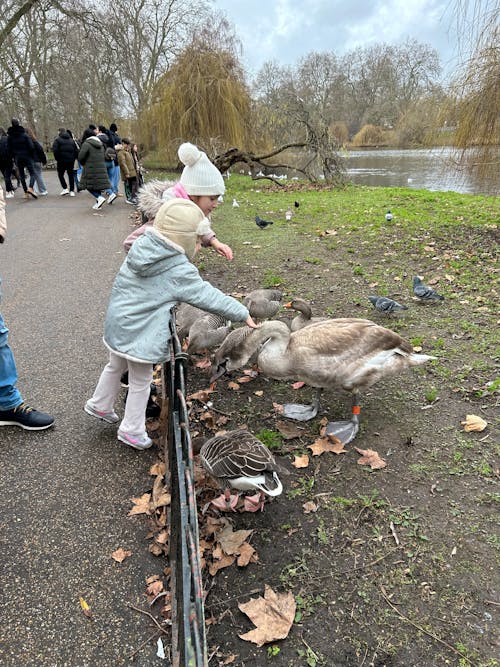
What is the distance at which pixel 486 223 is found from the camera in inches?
403

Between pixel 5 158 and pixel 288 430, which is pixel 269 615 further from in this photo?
pixel 5 158

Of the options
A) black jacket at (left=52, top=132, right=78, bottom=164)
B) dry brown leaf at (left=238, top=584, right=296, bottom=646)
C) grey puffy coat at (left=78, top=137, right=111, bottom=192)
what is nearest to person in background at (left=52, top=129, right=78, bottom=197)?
black jacket at (left=52, top=132, right=78, bottom=164)

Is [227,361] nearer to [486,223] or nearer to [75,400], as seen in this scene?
[75,400]

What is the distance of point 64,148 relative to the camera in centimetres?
1395

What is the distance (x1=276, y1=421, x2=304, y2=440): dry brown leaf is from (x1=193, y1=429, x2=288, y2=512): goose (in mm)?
738

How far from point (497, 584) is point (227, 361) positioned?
2.91m

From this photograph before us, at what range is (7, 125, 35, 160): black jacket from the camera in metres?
13.5

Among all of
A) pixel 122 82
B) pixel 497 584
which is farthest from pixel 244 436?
pixel 122 82

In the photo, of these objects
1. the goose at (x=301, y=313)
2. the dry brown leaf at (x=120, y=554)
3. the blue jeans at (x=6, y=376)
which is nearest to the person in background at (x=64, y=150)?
the goose at (x=301, y=313)

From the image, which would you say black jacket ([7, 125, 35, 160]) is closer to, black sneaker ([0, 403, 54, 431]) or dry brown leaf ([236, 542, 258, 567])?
black sneaker ([0, 403, 54, 431])

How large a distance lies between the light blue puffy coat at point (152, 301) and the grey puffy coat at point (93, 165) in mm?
10556

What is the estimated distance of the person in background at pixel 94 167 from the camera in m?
12.3

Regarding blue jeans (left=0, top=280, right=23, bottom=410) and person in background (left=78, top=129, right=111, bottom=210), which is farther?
person in background (left=78, top=129, right=111, bottom=210)

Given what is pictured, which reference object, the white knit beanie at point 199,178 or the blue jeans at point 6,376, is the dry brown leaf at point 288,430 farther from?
the blue jeans at point 6,376
